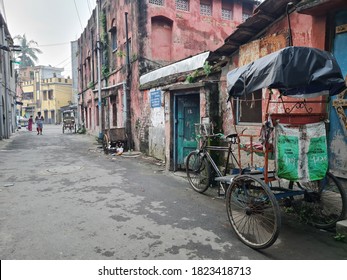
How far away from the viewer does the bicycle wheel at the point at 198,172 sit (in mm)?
6023

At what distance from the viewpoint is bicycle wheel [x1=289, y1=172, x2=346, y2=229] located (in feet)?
12.9

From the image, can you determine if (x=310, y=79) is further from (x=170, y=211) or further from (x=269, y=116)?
(x=170, y=211)

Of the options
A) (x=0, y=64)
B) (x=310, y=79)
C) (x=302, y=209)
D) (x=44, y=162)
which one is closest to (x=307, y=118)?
(x=310, y=79)

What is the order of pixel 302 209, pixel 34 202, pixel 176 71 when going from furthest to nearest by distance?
pixel 176 71 → pixel 34 202 → pixel 302 209

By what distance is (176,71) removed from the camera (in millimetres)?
9391

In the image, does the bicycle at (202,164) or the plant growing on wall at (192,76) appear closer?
the bicycle at (202,164)

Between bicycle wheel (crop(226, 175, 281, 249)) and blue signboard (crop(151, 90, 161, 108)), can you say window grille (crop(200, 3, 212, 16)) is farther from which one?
bicycle wheel (crop(226, 175, 281, 249))

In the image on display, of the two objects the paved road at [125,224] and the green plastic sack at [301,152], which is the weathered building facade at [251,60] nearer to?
the green plastic sack at [301,152]

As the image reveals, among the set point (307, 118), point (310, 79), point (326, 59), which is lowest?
point (307, 118)

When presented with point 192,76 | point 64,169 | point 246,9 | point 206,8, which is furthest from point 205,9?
point 64,169

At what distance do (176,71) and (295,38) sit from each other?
15.9 ft

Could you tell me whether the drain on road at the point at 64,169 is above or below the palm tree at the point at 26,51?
below

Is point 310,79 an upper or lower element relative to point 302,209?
upper

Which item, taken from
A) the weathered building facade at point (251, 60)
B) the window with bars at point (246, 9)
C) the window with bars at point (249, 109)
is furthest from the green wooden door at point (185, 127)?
the window with bars at point (246, 9)
